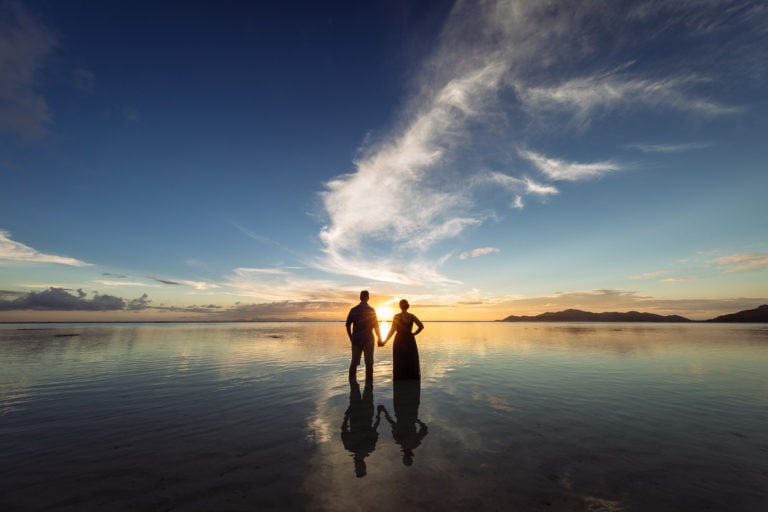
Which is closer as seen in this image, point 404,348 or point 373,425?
point 373,425

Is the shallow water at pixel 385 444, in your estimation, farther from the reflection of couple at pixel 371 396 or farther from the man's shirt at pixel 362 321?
the man's shirt at pixel 362 321

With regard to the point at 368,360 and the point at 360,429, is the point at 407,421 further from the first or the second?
the point at 368,360

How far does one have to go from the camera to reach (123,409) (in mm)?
8961

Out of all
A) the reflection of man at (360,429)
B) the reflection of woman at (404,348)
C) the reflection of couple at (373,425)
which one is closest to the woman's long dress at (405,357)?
the reflection of woman at (404,348)

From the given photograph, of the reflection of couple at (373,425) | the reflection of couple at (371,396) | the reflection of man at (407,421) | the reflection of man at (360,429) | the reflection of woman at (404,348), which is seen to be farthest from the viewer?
the reflection of woman at (404,348)

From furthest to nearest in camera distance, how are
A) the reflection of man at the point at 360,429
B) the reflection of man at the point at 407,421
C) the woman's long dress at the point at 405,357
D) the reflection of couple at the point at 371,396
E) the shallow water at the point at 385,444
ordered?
the woman's long dress at the point at 405,357 < the reflection of couple at the point at 371,396 < the reflection of man at the point at 407,421 < the reflection of man at the point at 360,429 < the shallow water at the point at 385,444

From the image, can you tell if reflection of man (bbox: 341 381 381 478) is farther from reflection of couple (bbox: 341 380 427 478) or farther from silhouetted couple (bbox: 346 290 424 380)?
silhouetted couple (bbox: 346 290 424 380)

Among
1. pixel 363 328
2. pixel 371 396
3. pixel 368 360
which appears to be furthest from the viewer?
pixel 363 328

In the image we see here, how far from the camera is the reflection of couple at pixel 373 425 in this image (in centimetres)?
588

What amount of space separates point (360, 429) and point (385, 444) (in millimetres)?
1124

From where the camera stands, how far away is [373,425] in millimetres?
7457

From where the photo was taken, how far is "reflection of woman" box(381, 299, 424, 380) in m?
12.4

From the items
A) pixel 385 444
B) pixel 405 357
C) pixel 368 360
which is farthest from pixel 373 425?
pixel 405 357

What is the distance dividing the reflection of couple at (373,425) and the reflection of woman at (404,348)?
1393 mm
